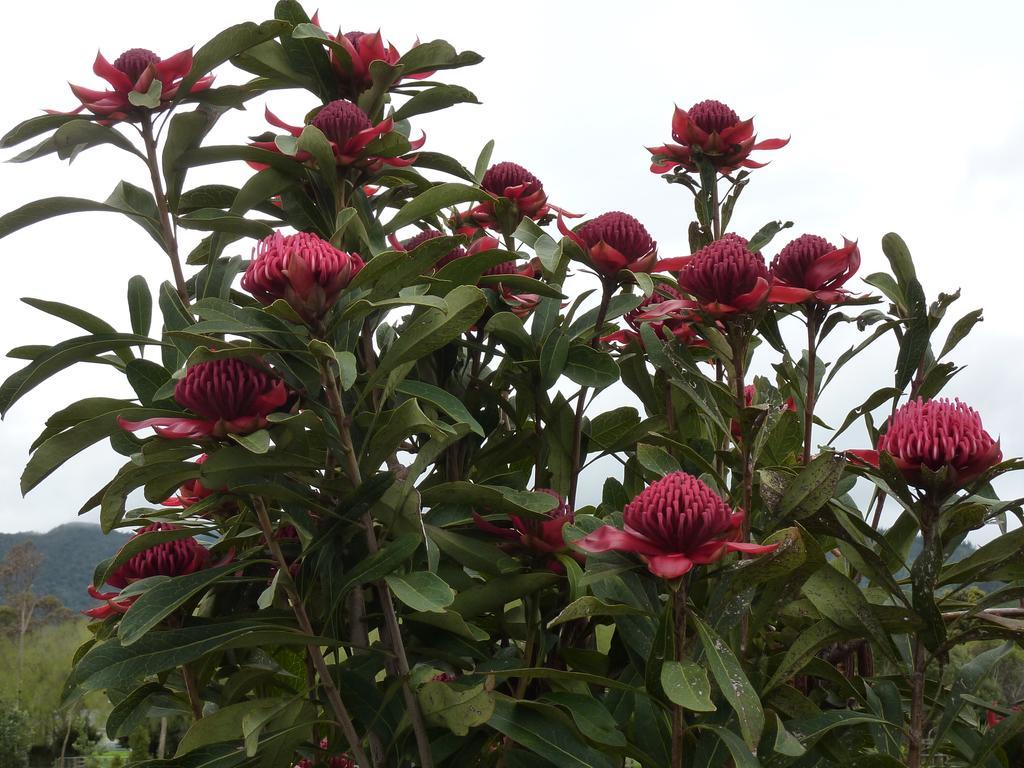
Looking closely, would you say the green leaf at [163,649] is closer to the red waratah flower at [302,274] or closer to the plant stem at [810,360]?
the red waratah flower at [302,274]

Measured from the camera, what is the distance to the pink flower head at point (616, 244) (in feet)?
4.49

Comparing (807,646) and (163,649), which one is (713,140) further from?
(163,649)

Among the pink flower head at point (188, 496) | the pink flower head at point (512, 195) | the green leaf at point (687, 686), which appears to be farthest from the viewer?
the pink flower head at point (512, 195)

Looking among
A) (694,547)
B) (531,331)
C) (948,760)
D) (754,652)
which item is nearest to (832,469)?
(694,547)

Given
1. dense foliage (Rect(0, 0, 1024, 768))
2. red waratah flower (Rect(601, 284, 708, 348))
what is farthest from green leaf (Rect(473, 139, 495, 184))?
red waratah flower (Rect(601, 284, 708, 348))

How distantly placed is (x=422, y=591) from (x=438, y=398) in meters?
0.25

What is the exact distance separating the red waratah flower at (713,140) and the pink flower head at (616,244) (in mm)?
468

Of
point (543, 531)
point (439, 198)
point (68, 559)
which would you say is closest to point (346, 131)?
point (439, 198)

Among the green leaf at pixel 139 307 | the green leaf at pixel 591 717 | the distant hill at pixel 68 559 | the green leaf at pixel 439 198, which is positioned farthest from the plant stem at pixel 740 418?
the distant hill at pixel 68 559

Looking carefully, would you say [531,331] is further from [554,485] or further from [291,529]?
[291,529]

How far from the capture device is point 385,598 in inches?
50.1

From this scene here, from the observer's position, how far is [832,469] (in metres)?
1.12

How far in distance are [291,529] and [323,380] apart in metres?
0.46

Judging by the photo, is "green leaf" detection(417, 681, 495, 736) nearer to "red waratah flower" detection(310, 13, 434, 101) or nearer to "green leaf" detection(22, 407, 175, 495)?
"green leaf" detection(22, 407, 175, 495)
